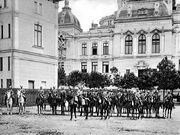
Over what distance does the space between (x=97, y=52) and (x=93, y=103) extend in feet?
155

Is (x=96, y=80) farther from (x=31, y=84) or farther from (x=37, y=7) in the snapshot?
(x=37, y=7)

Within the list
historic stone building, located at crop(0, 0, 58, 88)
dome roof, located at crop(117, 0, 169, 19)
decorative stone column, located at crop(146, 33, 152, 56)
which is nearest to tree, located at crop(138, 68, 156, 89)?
historic stone building, located at crop(0, 0, 58, 88)

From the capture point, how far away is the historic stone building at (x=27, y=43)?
3128 cm

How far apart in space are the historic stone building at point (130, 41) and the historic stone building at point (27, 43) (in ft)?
98.6

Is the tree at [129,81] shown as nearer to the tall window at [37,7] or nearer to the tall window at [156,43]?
the tall window at [156,43]

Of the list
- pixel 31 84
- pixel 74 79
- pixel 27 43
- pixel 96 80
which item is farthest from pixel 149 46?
pixel 27 43

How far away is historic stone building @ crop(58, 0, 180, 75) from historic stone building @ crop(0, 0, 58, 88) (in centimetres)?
3005

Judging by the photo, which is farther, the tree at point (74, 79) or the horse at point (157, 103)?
the tree at point (74, 79)

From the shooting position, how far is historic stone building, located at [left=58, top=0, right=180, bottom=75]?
204 ft

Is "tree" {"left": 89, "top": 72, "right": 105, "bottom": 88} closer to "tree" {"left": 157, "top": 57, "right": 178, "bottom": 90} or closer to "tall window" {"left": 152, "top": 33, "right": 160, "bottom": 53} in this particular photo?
"tree" {"left": 157, "top": 57, "right": 178, "bottom": 90}

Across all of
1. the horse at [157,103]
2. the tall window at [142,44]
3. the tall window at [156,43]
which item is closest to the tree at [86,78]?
the tall window at [142,44]

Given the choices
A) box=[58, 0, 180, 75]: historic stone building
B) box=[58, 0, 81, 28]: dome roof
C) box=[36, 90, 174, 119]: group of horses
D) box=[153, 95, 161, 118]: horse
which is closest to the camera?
box=[36, 90, 174, 119]: group of horses

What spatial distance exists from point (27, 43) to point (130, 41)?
3612 cm

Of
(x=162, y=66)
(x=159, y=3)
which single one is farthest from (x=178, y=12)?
(x=162, y=66)
